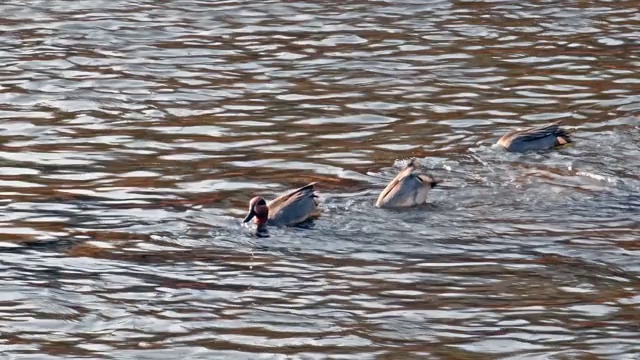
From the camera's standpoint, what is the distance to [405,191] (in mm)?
11539

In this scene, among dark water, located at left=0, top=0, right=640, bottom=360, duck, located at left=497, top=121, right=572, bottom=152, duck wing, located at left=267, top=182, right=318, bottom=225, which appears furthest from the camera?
duck, located at left=497, top=121, right=572, bottom=152

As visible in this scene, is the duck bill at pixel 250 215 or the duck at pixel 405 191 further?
the duck at pixel 405 191

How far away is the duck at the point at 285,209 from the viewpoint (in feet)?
36.7

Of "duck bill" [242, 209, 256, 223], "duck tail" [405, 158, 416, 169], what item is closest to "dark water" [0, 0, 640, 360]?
"duck bill" [242, 209, 256, 223]

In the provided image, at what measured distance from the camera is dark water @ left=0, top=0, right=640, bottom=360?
8922 mm

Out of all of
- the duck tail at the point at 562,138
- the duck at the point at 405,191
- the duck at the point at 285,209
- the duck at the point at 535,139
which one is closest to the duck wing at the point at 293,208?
the duck at the point at 285,209

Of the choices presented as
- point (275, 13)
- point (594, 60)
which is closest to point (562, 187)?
point (594, 60)

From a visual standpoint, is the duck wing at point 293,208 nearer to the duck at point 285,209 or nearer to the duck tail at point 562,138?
the duck at point 285,209

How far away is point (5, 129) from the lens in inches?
572

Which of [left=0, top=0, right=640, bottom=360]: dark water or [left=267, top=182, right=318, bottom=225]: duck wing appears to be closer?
[left=0, top=0, right=640, bottom=360]: dark water

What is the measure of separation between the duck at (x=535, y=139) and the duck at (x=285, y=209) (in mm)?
2461

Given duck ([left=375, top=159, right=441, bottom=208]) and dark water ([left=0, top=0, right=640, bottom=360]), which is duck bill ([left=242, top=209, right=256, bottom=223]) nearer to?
dark water ([left=0, top=0, right=640, bottom=360])

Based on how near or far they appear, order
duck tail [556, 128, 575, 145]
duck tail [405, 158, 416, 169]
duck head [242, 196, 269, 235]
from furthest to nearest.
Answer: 1. duck tail [556, 128, 575, 145]
2. duck tail [405, 158, 416, 169]
3. duck head [242, 196, 269, 235]

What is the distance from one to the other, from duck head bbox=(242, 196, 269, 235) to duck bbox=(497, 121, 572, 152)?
2.94 m
